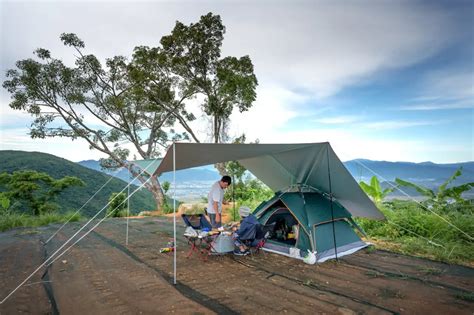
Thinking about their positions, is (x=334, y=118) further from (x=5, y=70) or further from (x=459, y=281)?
(x=5, y=70)

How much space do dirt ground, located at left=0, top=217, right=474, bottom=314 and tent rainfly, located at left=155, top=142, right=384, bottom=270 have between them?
1.53 feet

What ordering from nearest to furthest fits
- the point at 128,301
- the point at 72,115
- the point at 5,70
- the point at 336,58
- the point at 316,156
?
the point at 128,301
the point at 316,156
the point at 336,58
the point at 5,70
the point at 72,115

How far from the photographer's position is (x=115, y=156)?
15.2 meters

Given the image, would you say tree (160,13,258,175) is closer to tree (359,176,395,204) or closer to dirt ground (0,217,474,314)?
tree (359,176,395,204)

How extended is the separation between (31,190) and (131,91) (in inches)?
261

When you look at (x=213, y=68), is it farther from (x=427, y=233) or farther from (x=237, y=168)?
(x=427, y=233)

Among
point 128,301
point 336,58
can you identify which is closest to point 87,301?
point 128,301

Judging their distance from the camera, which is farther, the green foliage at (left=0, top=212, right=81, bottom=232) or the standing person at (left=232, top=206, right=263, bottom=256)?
the green foliage at (left=0, top=212, right=81, bottom=232)

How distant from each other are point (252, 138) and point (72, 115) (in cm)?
889

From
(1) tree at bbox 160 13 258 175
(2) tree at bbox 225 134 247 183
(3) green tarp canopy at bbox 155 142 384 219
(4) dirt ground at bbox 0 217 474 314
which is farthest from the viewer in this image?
(2) tree at bbox 225 134 247 183

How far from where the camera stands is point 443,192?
7.17m

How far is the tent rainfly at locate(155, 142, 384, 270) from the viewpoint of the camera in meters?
4.66

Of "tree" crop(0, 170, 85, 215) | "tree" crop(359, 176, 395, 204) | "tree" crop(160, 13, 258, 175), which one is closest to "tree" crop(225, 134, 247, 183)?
"tree" crop(160, 13, 258, 175)

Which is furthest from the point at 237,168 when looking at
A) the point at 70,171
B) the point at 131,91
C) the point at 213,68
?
the point at 70,171
